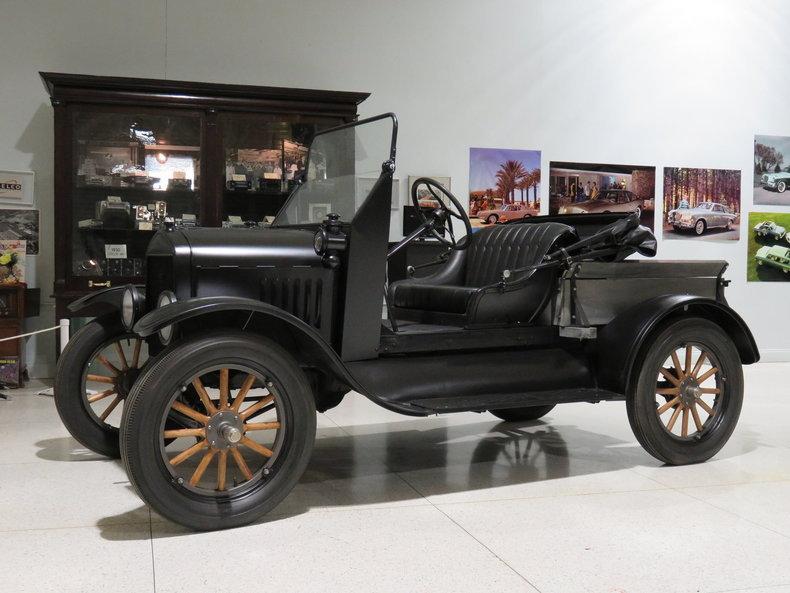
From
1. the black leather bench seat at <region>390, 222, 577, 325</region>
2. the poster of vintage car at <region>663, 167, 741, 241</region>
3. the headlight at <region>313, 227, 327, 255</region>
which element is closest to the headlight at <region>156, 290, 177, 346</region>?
the headlight at <region>313, 227, 327, 255</region>

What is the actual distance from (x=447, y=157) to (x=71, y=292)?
3.29 m

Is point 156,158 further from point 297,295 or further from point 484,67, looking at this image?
point 297,295

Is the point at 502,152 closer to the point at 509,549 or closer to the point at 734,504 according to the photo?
the point at 734,504

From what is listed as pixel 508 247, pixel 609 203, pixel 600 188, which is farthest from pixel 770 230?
pixel 508 247

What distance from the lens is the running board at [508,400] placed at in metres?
3.26

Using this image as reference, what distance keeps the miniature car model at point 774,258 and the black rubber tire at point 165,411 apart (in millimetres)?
6437

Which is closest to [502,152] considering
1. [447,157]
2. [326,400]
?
[447,157]

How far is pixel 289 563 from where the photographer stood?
2475 mm

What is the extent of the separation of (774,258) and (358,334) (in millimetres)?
6136

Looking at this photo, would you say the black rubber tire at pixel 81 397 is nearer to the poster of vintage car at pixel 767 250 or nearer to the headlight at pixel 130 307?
the headlight at pixel 130 307

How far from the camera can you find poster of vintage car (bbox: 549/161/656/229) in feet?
24.6

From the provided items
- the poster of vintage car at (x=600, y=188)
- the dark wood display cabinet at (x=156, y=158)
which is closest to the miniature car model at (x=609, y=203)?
the poster of vintage car at (x=600, y=188)

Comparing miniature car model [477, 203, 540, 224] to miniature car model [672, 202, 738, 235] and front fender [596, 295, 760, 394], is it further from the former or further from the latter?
front fender [596, 295, 760, 394]

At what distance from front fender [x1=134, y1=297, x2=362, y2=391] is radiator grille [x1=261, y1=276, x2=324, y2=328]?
0.07 metres
